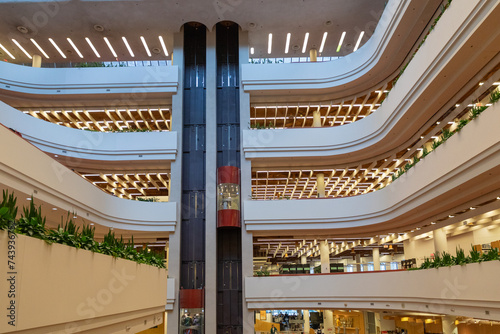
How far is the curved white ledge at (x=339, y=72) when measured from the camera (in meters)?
19.4

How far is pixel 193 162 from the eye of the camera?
23.0m

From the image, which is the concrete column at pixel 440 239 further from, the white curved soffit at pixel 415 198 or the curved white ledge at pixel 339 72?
the curved white ledge at pixel 339 72

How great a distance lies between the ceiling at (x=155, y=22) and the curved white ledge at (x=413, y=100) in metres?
6.02

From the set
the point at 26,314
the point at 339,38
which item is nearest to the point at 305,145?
the point at 339,38

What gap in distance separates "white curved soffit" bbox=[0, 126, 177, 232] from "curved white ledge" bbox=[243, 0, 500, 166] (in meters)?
5.61

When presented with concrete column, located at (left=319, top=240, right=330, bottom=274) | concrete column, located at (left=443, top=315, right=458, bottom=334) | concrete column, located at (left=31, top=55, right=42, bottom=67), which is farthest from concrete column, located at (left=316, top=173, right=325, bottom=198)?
concrete column, located at (left=31, top=55, right=42, bottom=67)

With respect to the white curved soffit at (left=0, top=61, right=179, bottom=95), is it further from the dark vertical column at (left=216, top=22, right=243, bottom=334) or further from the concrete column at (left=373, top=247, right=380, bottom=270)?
the concrete column at (left=373, top=247, right=380, bottom=270)

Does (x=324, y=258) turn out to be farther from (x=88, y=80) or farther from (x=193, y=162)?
(x=88, y=80)

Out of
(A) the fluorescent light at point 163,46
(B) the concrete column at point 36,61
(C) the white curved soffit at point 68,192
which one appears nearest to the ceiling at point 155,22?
(A) the fluorescent light at point 163,46

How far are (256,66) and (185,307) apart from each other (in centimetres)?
1273

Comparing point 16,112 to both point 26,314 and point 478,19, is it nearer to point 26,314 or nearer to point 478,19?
point 26,314

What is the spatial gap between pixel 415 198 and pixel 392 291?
3.78 m

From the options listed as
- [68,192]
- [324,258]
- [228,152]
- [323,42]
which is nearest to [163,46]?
[228,152]

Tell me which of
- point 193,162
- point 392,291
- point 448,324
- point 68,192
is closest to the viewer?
point 68,192
